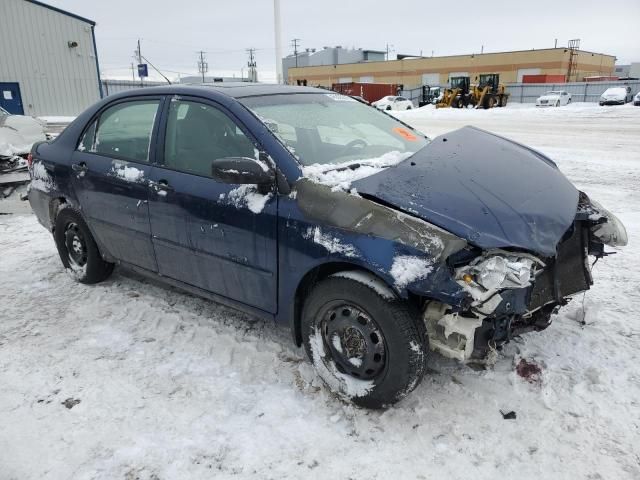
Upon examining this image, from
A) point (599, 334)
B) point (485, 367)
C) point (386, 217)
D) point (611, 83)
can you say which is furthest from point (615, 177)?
point (611, 83)

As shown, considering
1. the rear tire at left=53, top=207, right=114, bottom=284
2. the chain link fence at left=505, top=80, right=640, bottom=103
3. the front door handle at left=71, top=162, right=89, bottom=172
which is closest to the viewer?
the front door handle at left=71, top=162, right=89, bottom=172

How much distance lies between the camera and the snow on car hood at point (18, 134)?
7802 mm

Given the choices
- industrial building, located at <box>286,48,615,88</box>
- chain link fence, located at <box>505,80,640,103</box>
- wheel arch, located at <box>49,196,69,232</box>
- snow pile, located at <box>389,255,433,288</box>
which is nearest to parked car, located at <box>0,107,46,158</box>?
wheel arch, located at <box>49,196,69,232</box>

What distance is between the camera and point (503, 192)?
2.66 metres

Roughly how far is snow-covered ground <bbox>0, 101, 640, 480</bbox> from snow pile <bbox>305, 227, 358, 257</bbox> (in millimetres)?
886

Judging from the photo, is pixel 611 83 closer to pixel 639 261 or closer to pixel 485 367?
pixel 639 261

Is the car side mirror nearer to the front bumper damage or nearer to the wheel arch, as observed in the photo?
the front bumper damage

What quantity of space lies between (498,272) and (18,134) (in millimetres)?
8799

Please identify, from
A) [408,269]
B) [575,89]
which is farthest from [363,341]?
[575,89]

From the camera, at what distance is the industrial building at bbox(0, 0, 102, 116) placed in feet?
73.5

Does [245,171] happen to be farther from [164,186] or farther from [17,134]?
[17,134]

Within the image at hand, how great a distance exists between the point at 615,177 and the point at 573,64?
→ 168ft

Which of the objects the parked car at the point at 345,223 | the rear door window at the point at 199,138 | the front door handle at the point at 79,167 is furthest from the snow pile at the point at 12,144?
the rear door window at the point at 199,138

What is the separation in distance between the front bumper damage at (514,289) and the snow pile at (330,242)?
0.49 metres
